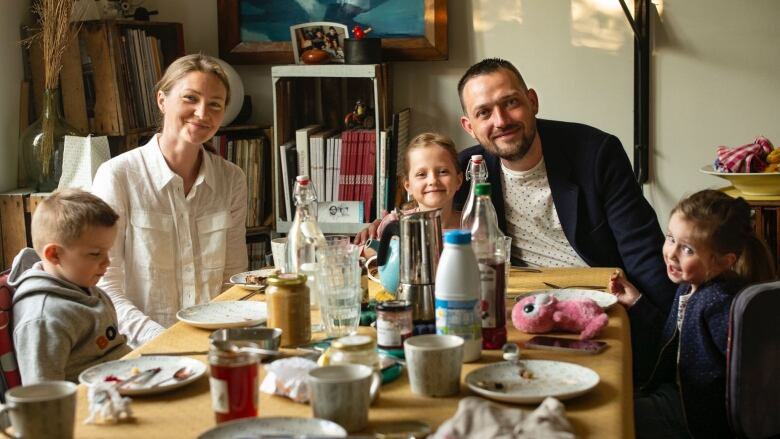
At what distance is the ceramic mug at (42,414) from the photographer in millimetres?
1179

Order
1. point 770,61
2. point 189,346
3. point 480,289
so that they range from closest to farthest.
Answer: point 480,289, point 189,346, point 770,61

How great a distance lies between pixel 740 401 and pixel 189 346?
3.40ft

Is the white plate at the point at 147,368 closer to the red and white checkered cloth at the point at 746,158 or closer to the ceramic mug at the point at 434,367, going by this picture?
the ceramic mug at the point at 434,367

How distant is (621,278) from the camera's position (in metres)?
2.10

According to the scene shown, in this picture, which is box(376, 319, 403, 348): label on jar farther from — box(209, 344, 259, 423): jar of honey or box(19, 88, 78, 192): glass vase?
box(19, 88, 78, 192): glass vase

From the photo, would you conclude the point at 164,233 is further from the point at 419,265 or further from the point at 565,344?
the point at 565,344

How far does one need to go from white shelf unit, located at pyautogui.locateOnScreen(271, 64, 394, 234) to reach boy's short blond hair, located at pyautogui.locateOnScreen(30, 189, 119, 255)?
165 cm

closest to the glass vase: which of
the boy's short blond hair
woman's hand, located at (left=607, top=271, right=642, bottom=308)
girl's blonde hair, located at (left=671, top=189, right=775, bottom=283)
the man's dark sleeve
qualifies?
the boy's short blond hair

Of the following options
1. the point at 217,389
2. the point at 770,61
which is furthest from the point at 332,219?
the point at 217,389

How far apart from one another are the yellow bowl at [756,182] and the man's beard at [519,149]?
0.93 m

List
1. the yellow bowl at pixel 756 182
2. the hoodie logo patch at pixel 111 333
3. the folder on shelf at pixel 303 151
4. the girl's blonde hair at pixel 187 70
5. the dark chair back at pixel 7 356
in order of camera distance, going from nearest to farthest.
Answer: the dark chair back at pixel 7 356 → the hoodie logo patch at pixel 111 333 → the girl's blonde hair at pixel 187 70 → the yellow bowl at pixel 756 182 → the folder on shelf at pixel 303 151

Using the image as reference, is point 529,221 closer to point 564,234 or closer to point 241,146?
point 564,234

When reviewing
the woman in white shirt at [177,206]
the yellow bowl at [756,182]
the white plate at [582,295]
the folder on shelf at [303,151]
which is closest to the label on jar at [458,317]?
the white plate at [582,295]

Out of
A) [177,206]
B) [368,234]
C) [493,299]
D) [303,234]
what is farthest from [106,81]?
[493,299]
